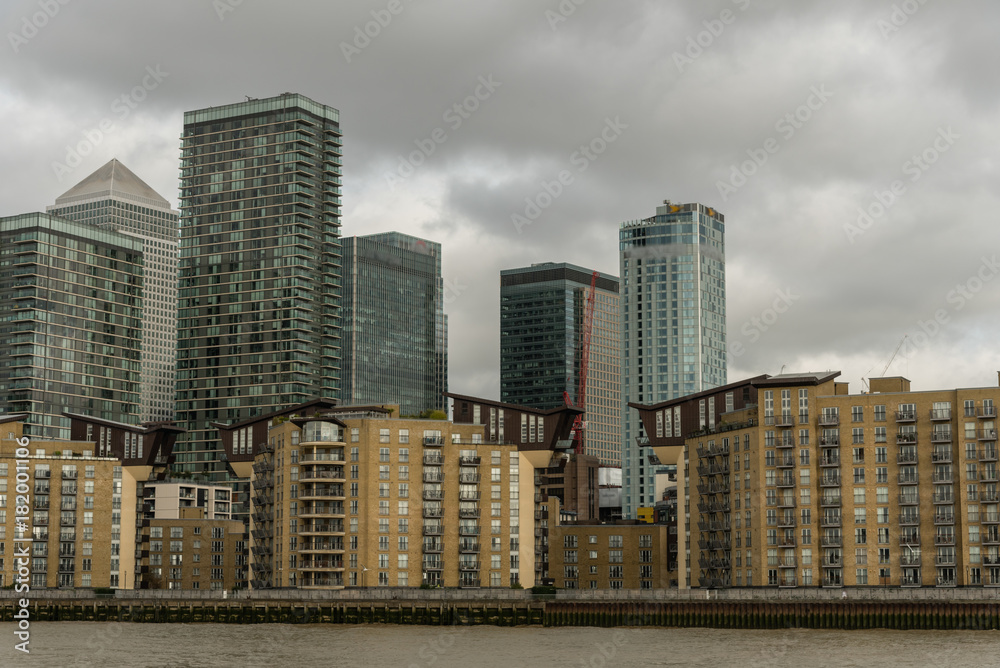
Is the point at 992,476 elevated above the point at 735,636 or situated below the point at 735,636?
above

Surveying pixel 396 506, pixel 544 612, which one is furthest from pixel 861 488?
pixel 396 506

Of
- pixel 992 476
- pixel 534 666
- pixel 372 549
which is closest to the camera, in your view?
pixel 534 666

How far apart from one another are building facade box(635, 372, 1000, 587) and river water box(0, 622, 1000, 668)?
83.8 feet

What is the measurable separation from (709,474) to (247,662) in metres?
87.4

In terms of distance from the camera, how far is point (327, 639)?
144625 millimetres

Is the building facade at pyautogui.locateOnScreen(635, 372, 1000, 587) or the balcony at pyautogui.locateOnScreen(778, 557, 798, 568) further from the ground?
the building facade at pyautogui.locateOnScreen(635, 372, 1000, 587)

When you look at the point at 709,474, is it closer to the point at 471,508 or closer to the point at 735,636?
the point at 471,508

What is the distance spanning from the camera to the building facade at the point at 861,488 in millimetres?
174000

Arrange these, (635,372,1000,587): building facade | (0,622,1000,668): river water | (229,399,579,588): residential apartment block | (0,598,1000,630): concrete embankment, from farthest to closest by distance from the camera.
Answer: (229,399,579,588): residential apartment block < (635,372,1000,587): building facade < (0,598,1000,630): concrete embankment < (0,622,1000,668): river water

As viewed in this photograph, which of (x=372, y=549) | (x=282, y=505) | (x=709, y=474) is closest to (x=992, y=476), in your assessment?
(x=709, y=474)

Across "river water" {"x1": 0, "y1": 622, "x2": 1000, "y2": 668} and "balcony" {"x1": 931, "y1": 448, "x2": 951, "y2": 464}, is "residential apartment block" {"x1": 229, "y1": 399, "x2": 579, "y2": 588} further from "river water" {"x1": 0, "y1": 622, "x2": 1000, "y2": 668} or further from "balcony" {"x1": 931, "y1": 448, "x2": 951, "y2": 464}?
"balcony" {"x1": 931, "y1": 448, "x2": 951, "y2": 464}

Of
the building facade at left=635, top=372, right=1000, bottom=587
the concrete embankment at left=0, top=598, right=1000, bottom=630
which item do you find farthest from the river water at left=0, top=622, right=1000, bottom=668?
the building facade at left=635, top=372, right=1000, bottom=587

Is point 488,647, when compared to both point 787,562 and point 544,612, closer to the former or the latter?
point 544,612

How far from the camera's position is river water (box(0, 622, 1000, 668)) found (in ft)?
388
